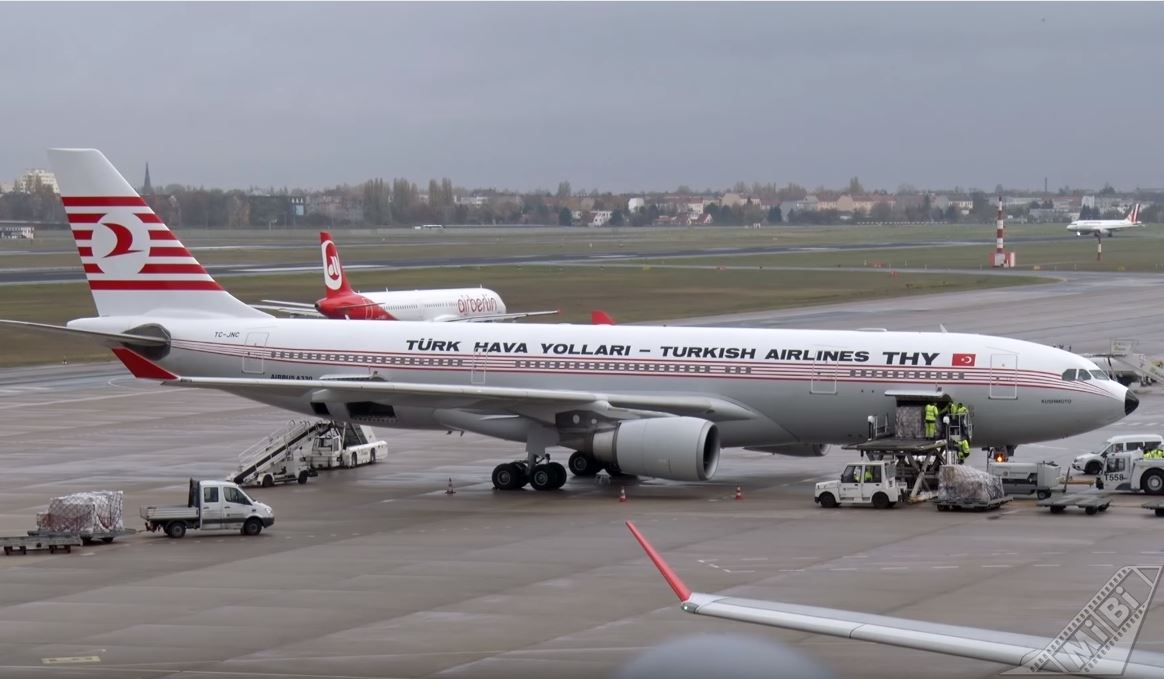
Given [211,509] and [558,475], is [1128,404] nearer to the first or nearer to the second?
[558,475]

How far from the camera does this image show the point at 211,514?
35906mm

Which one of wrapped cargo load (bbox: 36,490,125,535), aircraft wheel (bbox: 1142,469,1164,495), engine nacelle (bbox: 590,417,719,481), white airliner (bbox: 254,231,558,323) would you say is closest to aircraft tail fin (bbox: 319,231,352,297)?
white airliner (bbox: 254,231,558,323)

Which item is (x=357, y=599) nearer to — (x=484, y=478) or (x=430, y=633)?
(x=430, y=633)

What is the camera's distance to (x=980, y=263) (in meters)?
163

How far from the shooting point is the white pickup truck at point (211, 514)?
1404 inches

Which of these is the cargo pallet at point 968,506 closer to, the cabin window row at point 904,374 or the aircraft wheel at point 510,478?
the cabin window row at point 904,374

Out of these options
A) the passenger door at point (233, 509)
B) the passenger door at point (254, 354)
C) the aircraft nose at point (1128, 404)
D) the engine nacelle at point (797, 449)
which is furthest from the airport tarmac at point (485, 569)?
the passenger door at point (254, 354)

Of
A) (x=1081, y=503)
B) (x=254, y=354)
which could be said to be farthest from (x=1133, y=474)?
(x=254, y=354)

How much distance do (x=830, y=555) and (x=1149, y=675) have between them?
19.9 meters

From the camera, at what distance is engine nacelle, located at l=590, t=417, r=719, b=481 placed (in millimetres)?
39406

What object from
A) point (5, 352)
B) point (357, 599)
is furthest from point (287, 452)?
point (5, 352)

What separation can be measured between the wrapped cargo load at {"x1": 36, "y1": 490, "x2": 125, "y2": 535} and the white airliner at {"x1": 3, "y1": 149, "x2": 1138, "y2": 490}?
5.98m

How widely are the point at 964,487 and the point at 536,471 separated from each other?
438 inches

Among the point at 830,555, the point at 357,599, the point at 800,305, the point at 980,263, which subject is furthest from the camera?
the point at 980,263
